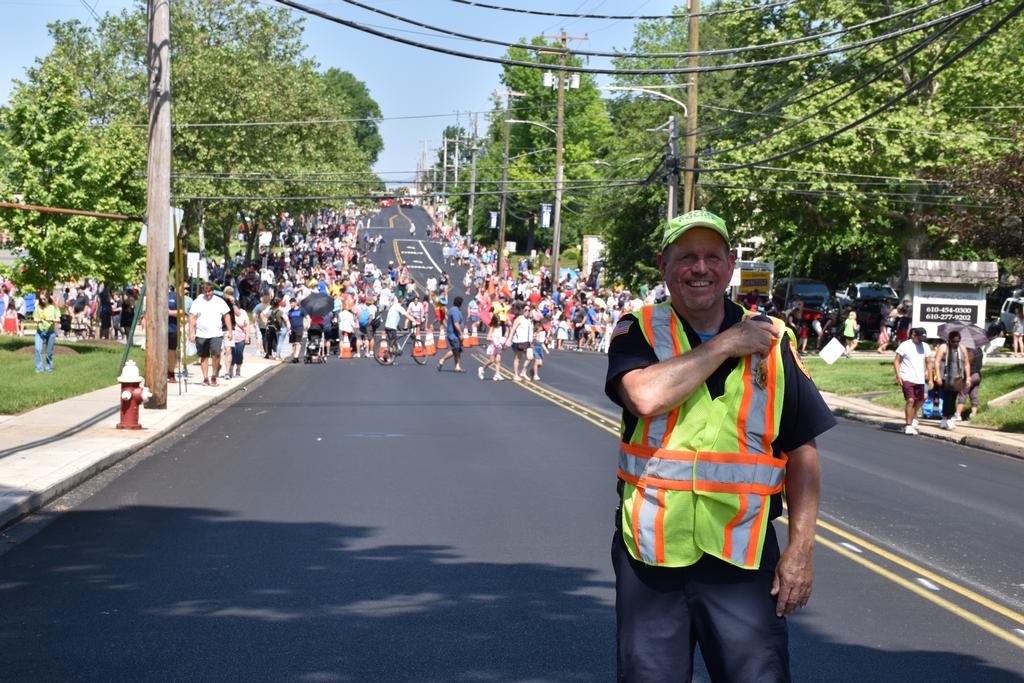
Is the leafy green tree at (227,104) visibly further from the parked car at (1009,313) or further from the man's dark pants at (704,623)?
the man's dark pants at (704,623)

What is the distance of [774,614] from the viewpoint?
4.04m

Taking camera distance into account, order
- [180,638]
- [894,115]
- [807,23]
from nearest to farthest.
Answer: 1. [180,638]
2. [894,115]
3. [807,23]

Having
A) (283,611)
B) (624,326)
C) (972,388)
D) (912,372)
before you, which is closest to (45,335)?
(912,372)

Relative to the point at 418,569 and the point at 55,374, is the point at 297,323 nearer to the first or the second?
the point at 55,374

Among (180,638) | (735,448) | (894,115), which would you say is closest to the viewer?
(735,448)

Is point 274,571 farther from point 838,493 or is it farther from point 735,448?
point 838,493

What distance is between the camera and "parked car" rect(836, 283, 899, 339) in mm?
52344

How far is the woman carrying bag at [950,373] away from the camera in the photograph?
2370 centimetres

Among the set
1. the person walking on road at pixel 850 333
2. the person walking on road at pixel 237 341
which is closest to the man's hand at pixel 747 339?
the person walking on road at pixel 237 341

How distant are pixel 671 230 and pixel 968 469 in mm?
14240

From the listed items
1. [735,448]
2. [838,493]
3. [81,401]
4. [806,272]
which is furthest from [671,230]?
[806,272]

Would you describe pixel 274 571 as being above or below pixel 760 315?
below

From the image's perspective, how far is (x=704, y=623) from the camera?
13.2ft

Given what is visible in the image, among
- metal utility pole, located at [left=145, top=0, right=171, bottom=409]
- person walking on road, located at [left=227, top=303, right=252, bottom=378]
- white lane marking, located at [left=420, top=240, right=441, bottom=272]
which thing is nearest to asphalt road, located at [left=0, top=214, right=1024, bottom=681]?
metal utility pole, located at [left=145, top=0, right=171, bottom=409]
